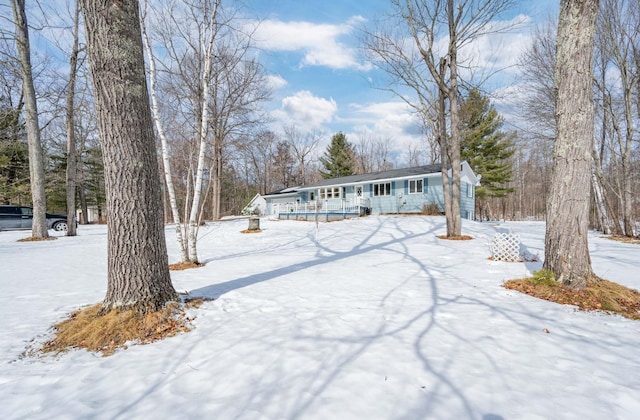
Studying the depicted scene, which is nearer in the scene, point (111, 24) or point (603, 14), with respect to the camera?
point (111, 24)

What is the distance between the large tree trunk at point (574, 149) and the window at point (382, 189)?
1452cm

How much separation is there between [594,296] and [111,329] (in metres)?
5.38

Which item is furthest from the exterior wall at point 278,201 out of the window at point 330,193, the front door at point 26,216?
the front door at point 26,216

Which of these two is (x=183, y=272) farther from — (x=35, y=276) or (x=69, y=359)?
(x=69, y=359)


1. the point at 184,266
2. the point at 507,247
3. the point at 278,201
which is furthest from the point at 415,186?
the point at 184,266

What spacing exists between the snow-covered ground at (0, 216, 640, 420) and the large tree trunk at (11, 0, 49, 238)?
21.8ft

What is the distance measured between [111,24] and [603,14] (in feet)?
55.2

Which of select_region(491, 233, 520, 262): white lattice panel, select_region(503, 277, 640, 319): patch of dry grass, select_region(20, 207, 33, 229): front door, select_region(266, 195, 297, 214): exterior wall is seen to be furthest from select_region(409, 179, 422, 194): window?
select_region(20, 207, 33, 229): front door

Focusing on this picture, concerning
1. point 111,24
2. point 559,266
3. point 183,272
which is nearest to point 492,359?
point 559,266

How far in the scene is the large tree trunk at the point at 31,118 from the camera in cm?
905

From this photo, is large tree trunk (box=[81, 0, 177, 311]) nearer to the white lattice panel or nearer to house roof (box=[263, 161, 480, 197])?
the white lattice panel

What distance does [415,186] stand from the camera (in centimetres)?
1744

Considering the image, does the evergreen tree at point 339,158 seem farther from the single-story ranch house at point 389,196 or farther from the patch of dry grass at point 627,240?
the patch of dry grass at point 627,240

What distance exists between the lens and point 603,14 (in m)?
11.1
